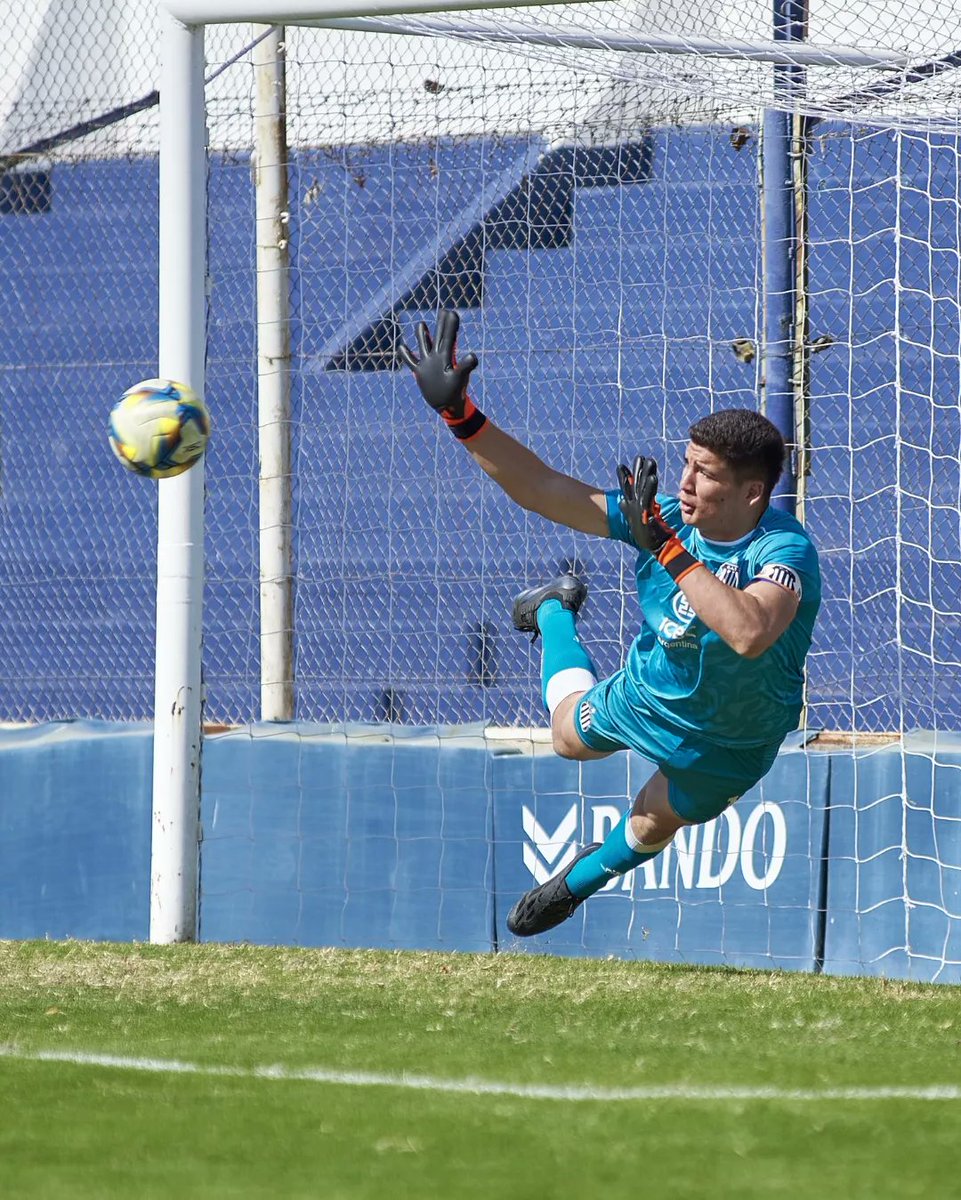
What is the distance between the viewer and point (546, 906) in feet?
24.1

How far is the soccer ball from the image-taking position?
288 inches

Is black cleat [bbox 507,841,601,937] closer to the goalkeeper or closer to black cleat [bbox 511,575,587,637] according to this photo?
the goalkeeper

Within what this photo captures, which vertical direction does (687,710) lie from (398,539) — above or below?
below

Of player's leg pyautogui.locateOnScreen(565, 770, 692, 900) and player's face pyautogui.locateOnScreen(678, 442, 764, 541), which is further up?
player's face pyautogui.locateOnScreen(678, 442, 764, 541)

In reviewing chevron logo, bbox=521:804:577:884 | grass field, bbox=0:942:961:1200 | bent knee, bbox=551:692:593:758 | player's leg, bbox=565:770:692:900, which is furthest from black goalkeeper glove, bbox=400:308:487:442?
chevron logo, bbox=521:804:577:884

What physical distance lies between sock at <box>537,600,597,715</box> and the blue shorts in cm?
36

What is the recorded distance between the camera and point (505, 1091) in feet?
16.1

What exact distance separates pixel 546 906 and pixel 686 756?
3.18 ft

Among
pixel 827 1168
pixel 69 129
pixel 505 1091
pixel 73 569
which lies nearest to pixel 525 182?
pixel 69 129

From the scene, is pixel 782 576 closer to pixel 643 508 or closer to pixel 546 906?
pixel 643 508

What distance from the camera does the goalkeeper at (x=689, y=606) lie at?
606 cm

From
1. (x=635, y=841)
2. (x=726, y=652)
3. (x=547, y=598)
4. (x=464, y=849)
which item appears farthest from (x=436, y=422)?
(x=726, y=652)

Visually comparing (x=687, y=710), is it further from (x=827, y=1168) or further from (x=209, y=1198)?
(x=209, y=1198)

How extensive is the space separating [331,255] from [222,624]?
2.76m
